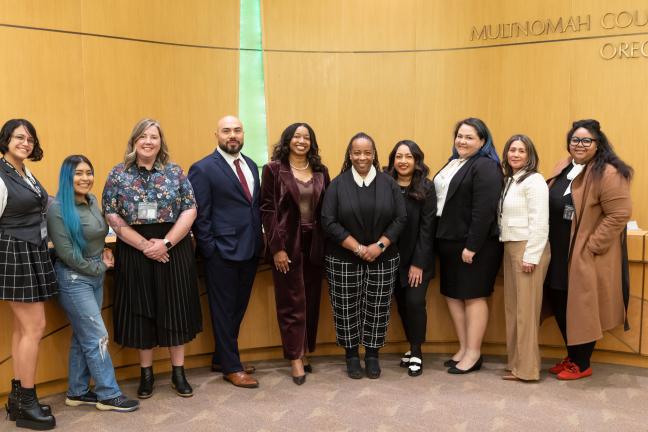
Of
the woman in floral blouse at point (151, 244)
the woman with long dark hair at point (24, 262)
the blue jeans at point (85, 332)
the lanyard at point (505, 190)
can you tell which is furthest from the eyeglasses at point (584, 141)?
the woman with long dark hair at point (24, 262)

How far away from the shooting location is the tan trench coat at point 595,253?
371cm

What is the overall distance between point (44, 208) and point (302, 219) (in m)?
1.52

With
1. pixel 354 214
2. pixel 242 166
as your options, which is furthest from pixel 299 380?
pixel 242 166

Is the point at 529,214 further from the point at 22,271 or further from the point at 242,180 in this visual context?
the point at 22,271

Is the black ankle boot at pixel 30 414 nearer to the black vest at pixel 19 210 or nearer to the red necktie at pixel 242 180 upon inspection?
the black vest at pixel 19 210

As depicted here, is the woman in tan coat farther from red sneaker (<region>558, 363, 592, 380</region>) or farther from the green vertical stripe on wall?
the green vertical stripe on wall

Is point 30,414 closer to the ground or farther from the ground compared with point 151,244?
closer to the ground

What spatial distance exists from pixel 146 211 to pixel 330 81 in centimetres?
273

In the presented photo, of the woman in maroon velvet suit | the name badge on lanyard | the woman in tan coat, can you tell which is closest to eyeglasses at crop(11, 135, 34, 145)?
the name badge on lanyard

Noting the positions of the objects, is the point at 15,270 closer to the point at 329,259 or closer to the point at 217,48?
the point at 329,259

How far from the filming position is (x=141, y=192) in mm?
3453

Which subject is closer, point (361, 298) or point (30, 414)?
point (30, 414)

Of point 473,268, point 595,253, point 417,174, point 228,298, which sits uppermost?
point 417,174

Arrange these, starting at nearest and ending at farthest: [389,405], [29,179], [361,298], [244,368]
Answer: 1. [29,179]
2. [389,405]
3. [361,298]
4. [244,368]
